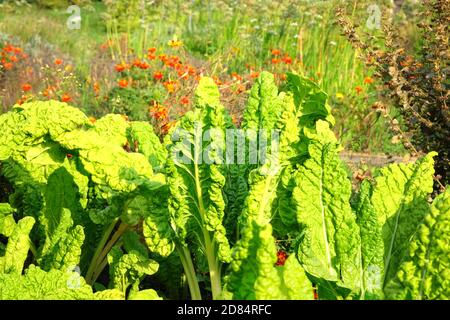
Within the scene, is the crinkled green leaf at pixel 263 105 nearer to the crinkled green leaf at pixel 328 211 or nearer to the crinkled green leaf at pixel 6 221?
the crinkled green leaf at pixel 328 211

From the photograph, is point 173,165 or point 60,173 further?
point 60,173

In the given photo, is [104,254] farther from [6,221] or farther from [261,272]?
[261,272]

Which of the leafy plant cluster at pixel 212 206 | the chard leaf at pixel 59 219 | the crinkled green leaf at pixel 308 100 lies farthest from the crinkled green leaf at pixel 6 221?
the crinkled green leaf at pixel 308 100

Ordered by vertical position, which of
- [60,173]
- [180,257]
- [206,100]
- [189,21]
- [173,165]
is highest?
[206,100]

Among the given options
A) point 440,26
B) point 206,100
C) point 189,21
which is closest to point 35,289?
point 206,100

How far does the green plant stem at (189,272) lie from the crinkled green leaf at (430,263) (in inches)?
33.2

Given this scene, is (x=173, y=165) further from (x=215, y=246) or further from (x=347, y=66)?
(x=347, y=66)

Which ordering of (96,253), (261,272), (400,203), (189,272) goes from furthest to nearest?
(96,253) → (189,272) → (400,203) → (261,272)

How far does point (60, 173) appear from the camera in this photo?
2938 millimetres

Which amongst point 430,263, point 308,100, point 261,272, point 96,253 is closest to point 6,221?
point 96,253

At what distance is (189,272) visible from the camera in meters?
2.76

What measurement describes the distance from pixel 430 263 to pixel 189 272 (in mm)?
998

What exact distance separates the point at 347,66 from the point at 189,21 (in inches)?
120

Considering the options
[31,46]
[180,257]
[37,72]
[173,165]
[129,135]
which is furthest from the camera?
[31,46]
